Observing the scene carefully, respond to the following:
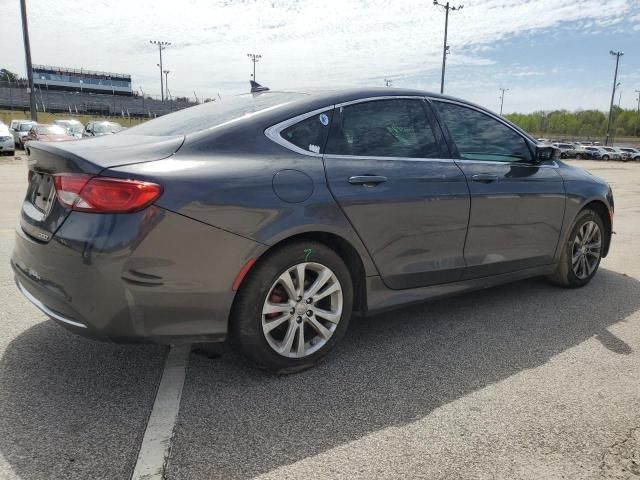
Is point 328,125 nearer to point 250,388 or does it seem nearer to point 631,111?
point 250,388

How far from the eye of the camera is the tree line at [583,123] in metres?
108

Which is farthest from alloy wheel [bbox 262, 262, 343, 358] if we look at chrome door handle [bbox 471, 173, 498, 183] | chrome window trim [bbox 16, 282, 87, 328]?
chrome door handle [bbox 471, 173, 498, 183]

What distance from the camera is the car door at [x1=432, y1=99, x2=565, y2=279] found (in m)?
3.79

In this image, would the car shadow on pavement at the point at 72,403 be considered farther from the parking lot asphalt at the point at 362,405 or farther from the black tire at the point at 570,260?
the black tire at the point at 570,260

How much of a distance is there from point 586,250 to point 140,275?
4006 millimetres

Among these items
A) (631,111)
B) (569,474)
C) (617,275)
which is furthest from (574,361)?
(631,111)

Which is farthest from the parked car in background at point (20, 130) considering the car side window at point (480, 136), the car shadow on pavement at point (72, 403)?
the car side window at point (480, 136)

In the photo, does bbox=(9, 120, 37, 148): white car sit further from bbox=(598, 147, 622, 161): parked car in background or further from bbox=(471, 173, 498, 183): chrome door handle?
bbox=(598, 147, 622, 161): parked car in background

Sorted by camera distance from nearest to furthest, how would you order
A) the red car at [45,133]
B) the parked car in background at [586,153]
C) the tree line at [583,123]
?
the red car at [45,133], the parked car in background at [586,153], the tree line at [583,123]

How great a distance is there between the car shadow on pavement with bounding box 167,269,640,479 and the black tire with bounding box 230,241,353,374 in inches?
4.3

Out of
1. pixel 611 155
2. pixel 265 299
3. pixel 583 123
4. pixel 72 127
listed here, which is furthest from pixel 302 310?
pixel 583 123

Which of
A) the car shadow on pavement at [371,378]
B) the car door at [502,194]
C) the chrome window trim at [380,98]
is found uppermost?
the chrome window trim at [380,98]

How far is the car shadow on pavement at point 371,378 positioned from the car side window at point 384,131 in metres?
1.22

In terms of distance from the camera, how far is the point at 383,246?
3.26 meters
